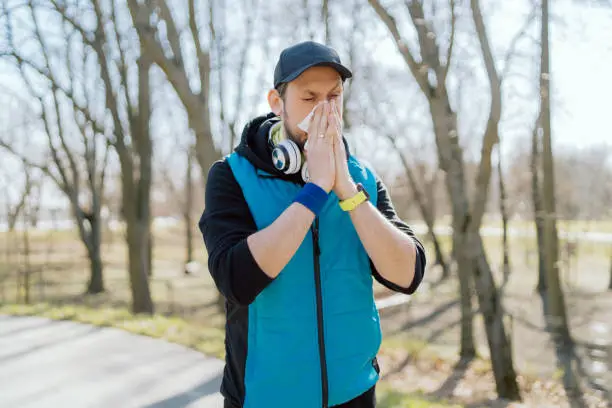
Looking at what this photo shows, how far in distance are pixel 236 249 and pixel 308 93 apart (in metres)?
0.53

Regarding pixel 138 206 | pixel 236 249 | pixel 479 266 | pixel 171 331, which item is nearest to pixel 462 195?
pixel 479 266

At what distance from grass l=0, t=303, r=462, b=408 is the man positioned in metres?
3.01

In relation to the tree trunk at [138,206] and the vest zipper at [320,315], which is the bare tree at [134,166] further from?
the vest zipper at [320,315]

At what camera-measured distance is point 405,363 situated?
11102 millimetres

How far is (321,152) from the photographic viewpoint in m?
1.62

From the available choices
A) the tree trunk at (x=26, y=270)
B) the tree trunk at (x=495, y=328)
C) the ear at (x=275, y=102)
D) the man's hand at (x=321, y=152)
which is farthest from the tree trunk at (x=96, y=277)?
the man's hand at (x=321, y=152)

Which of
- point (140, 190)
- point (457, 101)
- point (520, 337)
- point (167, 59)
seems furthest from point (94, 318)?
point (457, 101)

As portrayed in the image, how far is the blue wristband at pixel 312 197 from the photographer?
1.56 m

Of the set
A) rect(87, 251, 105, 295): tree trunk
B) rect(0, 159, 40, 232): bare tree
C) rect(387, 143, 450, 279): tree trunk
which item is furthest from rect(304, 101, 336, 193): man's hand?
rect(0, 159, 40, 232): bare tree

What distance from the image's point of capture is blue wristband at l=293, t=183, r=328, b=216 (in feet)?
5.13

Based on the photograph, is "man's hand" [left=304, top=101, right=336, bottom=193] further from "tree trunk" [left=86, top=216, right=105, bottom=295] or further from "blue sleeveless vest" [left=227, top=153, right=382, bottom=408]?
"tree trunk" [left=86, top=216, right=105, bottom=295]

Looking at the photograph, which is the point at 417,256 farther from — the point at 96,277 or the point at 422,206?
the point at 422,206

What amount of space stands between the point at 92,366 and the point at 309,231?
4.68 metres

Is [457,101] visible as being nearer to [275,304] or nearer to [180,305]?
[180,305]
